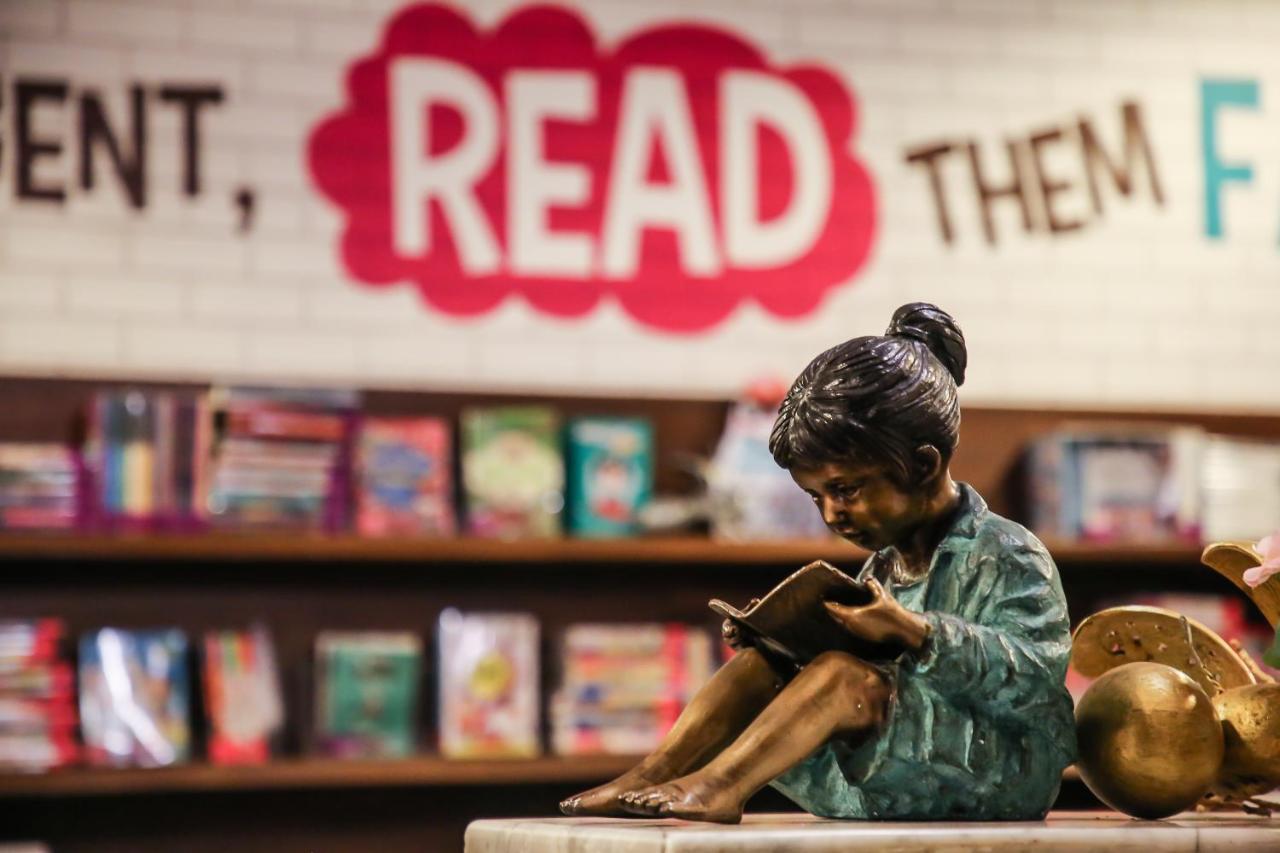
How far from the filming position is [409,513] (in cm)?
420

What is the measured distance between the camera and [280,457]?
408 centimetres

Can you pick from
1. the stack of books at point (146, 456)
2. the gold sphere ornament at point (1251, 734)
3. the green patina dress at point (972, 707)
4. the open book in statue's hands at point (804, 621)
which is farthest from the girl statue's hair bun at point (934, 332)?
the stack of books at point (146, 456)

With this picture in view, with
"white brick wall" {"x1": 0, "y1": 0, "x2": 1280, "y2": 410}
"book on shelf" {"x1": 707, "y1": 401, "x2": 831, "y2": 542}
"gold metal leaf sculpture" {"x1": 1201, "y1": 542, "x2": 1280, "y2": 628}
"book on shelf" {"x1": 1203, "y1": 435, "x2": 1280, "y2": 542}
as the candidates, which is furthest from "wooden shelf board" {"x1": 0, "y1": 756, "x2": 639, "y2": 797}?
"gold metal leaf sculpture" {"x1": 1201, "y1": 542, "x2": 1280, "y2": 628}

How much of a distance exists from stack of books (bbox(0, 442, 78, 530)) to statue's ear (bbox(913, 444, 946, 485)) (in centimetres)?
264

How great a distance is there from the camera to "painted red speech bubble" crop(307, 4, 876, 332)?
4.52m

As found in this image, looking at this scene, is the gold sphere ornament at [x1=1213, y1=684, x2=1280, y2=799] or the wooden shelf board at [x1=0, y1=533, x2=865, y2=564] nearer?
the gold sphere ornament at [x1=1213, y1=684, x2=1280, y2=799]

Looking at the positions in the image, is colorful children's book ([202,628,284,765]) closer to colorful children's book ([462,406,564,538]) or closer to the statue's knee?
colorful children's book ([462,406,564,538])

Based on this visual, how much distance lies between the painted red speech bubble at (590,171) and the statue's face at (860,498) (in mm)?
2828

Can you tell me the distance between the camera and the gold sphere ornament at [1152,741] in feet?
6.00

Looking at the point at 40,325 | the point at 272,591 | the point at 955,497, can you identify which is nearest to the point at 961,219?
the point at 272,591

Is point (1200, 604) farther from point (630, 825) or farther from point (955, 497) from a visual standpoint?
point (630, 825)

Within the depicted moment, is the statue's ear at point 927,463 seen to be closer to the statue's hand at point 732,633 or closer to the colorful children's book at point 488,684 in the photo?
the statue's hand at point 732,633

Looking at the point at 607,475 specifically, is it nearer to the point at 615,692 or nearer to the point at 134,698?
the point at 615,692

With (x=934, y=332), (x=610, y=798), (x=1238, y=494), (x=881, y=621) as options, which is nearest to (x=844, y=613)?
(x=881, y=621)
